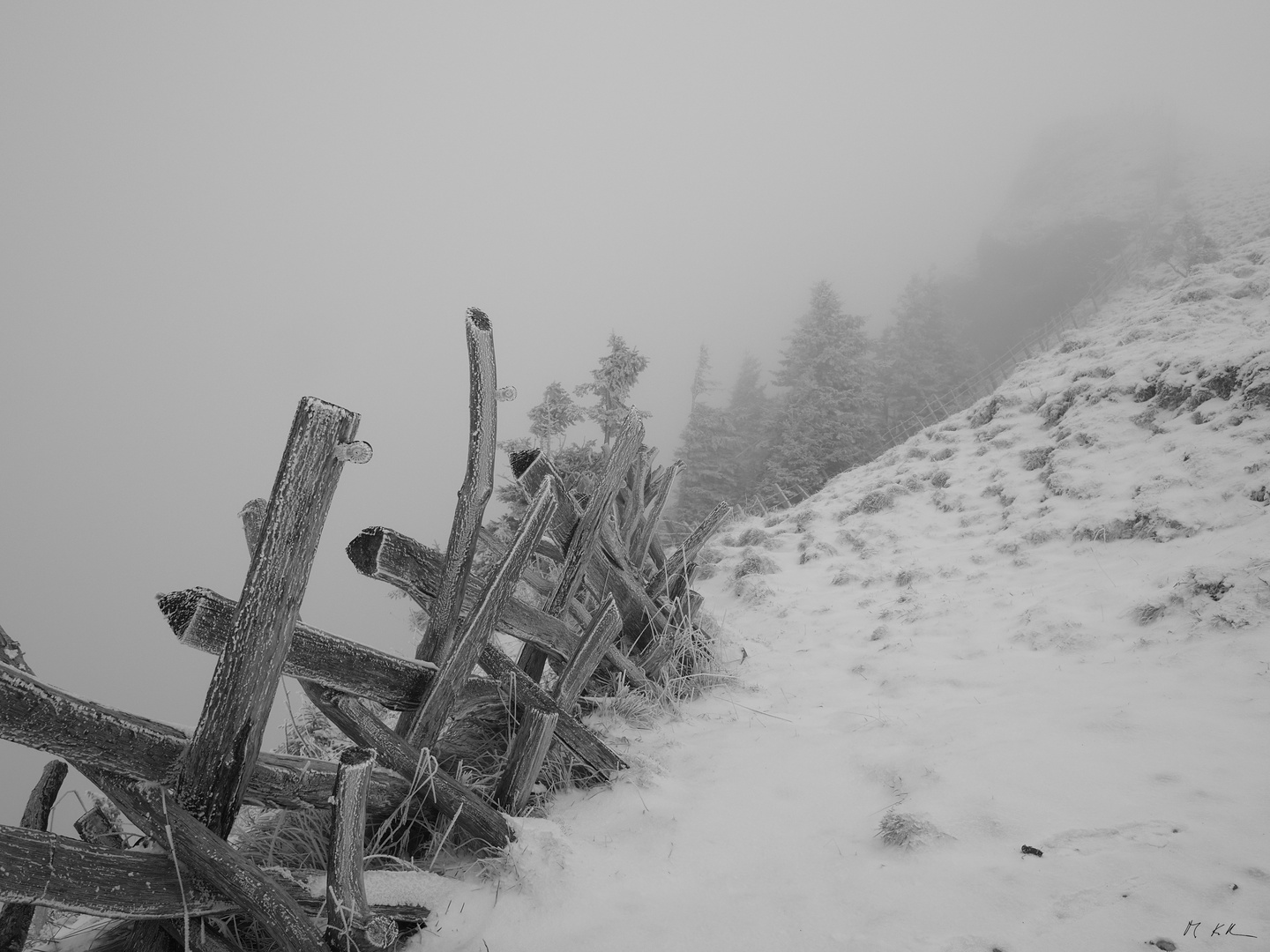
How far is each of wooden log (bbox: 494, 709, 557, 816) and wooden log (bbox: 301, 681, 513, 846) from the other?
0.81ft

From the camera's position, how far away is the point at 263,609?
5.40ft

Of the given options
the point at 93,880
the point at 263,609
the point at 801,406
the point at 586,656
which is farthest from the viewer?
the point at 801,406

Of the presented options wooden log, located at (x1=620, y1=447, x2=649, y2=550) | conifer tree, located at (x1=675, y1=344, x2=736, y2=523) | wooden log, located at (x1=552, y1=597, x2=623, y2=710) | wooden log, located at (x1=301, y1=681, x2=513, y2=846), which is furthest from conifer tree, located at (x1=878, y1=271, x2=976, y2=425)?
wooden log, located at (x1=301, y1=681, x2=513, y2=846)

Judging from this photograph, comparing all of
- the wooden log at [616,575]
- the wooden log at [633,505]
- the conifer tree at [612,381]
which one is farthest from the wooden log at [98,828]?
the conifer tree at [612,381]

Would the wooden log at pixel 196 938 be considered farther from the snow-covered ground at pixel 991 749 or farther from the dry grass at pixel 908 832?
the dry grass at pixel 908 832

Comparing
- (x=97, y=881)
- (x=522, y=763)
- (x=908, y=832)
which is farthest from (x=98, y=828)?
(x=908, y=832)

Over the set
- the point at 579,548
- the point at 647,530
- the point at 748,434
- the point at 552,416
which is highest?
the point at 748,434

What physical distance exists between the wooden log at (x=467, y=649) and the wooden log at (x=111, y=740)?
1.21ft

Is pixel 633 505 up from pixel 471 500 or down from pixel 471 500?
up

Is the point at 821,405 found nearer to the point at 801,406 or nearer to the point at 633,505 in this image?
the point at 801,406

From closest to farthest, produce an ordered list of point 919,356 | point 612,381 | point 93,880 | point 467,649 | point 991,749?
point 93,880
point 467,649
point 991,749
point 612,381
point 919,356

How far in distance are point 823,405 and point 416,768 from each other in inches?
882

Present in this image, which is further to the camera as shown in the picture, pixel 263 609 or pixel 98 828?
pixel 98 828

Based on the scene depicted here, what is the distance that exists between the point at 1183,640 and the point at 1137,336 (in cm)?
800
